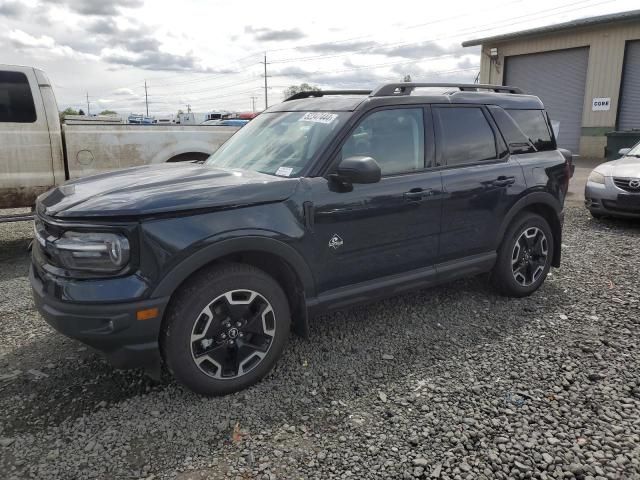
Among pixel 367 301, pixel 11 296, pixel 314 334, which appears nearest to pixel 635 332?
pixel 367 301

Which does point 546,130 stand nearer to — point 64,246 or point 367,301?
point 367,301

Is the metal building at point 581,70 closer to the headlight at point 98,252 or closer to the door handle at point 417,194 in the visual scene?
the door handle at point 417,194

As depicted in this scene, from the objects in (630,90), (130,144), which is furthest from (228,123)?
(630,90)

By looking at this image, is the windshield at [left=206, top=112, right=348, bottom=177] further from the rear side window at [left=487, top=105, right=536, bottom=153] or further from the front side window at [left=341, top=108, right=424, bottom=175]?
the rear side window at [left=487, top=105, right=536, bottom=153]

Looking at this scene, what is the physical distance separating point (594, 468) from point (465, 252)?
6.52ft

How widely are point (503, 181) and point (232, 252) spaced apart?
2528 millimetres

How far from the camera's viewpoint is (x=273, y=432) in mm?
2777

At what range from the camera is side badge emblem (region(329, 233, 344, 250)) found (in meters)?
3.36

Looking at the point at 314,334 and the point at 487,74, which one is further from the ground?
the point at 487,74

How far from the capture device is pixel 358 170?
10.4 feet

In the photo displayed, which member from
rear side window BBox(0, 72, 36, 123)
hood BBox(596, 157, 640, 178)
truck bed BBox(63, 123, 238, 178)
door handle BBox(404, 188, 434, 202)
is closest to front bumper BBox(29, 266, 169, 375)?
door handle BBox(404, 188, 434, 202)

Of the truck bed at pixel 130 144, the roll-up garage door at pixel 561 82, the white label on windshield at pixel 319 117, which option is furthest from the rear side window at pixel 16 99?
the roll-up garage door at pixel 561 82

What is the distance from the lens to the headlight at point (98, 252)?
8.86 ft

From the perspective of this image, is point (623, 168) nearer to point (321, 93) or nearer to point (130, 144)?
point (321, 93)
